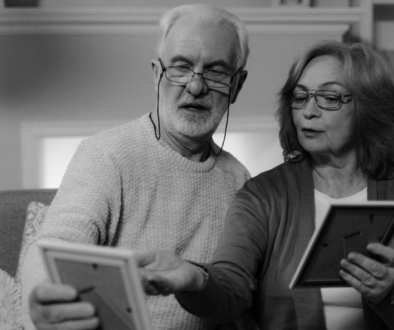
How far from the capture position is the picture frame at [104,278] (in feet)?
3.53

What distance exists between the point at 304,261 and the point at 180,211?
47 centimetres

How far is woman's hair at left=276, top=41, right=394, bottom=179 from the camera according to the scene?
6.19 feet

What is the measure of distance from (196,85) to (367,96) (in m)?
0.46

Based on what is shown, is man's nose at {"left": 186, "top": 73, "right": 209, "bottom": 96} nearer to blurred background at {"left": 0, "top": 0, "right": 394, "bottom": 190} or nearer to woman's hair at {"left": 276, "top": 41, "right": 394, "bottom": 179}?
woman's hair at {"left": 276, "top": 41, "right": 394, "bottom": 179}

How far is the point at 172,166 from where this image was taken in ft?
6.11

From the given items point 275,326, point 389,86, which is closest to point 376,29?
point 389,86

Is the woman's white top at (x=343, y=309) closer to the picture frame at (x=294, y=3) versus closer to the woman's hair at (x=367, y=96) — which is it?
the woman's hair at (x=367, y=96)

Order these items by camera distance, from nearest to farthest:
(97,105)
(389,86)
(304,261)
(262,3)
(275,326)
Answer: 1. (304,261)
2. (275,326)
3. (389,86)
4. (97,105)
5. (262,3)

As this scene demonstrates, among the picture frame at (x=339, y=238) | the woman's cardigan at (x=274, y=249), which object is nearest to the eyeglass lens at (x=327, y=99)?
the woman's cardigan at (x=274, y=249)

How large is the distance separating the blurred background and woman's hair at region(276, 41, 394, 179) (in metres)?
1.31

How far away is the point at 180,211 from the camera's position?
1.82 metres

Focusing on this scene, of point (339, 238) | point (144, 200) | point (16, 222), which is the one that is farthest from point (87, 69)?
point (339, 238)

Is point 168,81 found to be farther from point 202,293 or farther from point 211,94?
point 202,293

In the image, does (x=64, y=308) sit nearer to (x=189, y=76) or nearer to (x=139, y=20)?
(x=189, y=76)
